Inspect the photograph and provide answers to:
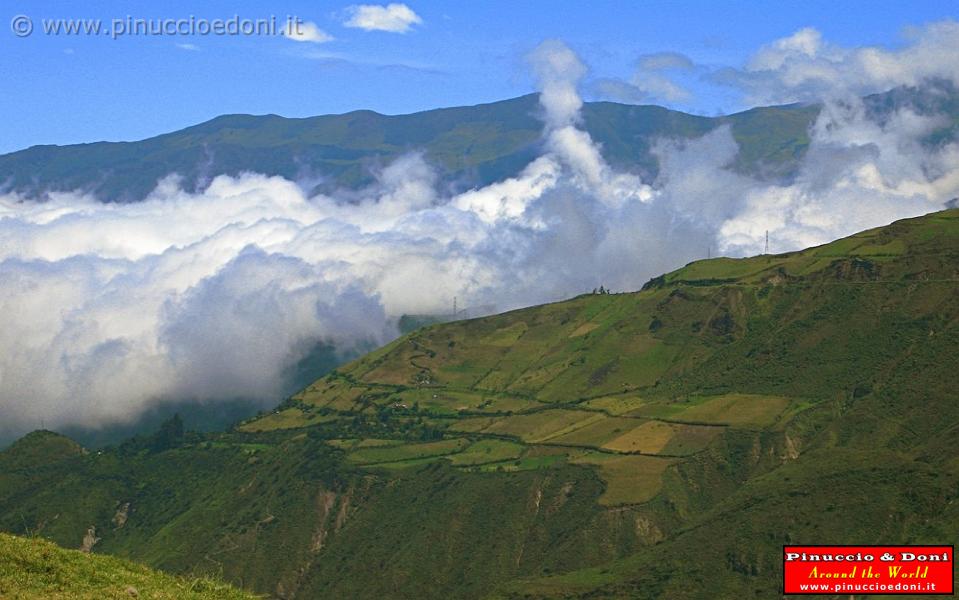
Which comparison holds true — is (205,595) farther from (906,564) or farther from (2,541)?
(906,564)

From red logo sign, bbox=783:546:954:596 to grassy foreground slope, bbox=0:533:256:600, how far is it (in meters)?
51.2

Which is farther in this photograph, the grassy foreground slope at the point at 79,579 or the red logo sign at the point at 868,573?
the red logo sign at the point at 868,573

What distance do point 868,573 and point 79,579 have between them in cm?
6298

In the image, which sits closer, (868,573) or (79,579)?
(79,579)

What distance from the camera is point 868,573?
103750 millimetres

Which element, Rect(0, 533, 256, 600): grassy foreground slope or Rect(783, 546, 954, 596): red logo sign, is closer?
Rect(0, 533, 256, 600): grassy foreground slope

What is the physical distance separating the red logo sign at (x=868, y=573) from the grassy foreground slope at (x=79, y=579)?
168 ft

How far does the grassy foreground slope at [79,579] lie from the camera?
5953cm

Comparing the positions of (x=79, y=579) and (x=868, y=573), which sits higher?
(x=79, y=579)

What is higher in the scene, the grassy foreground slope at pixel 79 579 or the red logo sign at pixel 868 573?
the grassy foreground slope at pixel 79 579

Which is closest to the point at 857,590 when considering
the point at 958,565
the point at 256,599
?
the point at 256,599

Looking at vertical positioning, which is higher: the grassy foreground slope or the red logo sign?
the grassy foreground slope

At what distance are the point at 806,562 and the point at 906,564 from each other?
957 cm

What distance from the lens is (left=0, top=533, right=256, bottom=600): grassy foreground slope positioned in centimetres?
5953
